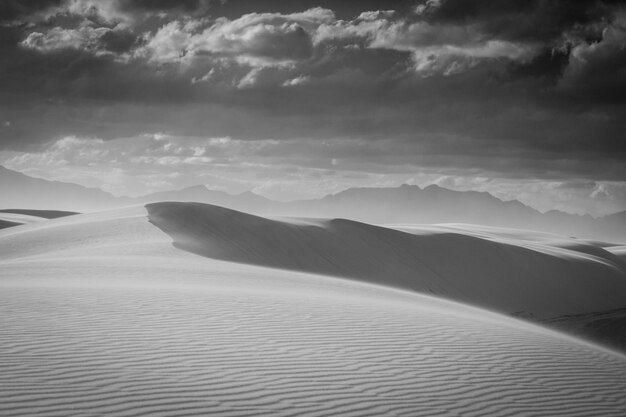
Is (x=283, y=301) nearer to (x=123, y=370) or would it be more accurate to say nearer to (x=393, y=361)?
(x=393, y=361)

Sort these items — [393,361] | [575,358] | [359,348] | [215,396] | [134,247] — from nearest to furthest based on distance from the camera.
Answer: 1. [215,396]
2. [393,361]
3. [359,348]
4. [575,358]
5. [134,247]

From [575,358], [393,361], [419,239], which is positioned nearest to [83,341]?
[393,361]

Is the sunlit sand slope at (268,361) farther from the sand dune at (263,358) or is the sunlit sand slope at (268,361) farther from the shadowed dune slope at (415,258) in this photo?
the shadowed dune slope at (415,258)

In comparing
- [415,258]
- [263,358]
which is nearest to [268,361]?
[263,358]

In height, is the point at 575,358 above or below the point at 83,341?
below

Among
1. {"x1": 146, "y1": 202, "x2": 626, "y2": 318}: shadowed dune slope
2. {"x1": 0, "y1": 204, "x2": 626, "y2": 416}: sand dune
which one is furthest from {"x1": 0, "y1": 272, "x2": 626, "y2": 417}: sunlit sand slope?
{"x1": 146, "y1": 202, "x2": 626, "y2": 318}: shadowed dune slope

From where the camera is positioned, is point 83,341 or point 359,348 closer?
point 83,341

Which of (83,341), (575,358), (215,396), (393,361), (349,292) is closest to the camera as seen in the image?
(215,396)
